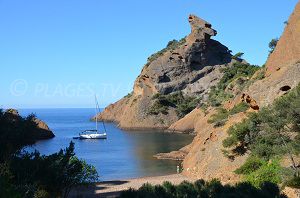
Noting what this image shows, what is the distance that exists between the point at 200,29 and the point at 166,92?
23074mm

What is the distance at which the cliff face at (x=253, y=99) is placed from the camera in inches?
990

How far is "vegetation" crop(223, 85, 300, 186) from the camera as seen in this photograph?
17984 mm

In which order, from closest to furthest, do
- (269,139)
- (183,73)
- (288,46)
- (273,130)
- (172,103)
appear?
(273,130)
(269,139)
(288,46)
(172,103)
(183,73)

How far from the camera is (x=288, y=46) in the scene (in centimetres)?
3250

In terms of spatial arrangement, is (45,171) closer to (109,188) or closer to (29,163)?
(29,163)

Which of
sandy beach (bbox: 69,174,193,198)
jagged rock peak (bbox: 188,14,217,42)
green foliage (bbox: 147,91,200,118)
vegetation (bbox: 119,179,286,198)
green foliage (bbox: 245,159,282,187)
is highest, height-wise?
jagged rock peak (bbox: 188,14,217,42)

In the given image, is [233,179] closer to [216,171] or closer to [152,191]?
[216,171]

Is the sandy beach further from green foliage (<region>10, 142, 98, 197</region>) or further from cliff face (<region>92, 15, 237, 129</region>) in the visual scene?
cliff face (<region>92, 15, 237, 129</region>)

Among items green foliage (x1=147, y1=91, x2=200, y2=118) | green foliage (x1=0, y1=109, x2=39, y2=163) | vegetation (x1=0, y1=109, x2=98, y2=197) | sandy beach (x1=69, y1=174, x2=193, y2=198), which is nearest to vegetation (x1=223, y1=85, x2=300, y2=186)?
sandy beach (x1=69, y1=174, x2=193, y2=198)

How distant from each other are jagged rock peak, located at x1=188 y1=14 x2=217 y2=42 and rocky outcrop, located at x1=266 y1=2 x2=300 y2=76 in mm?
66374

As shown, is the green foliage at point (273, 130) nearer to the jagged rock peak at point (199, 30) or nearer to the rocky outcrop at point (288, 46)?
the rocky outcrop at point (288, 46)

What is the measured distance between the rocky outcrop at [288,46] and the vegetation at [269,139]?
9925mm

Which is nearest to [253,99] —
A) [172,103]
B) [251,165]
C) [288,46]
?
[251,165]

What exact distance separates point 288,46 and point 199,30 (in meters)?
71.0
